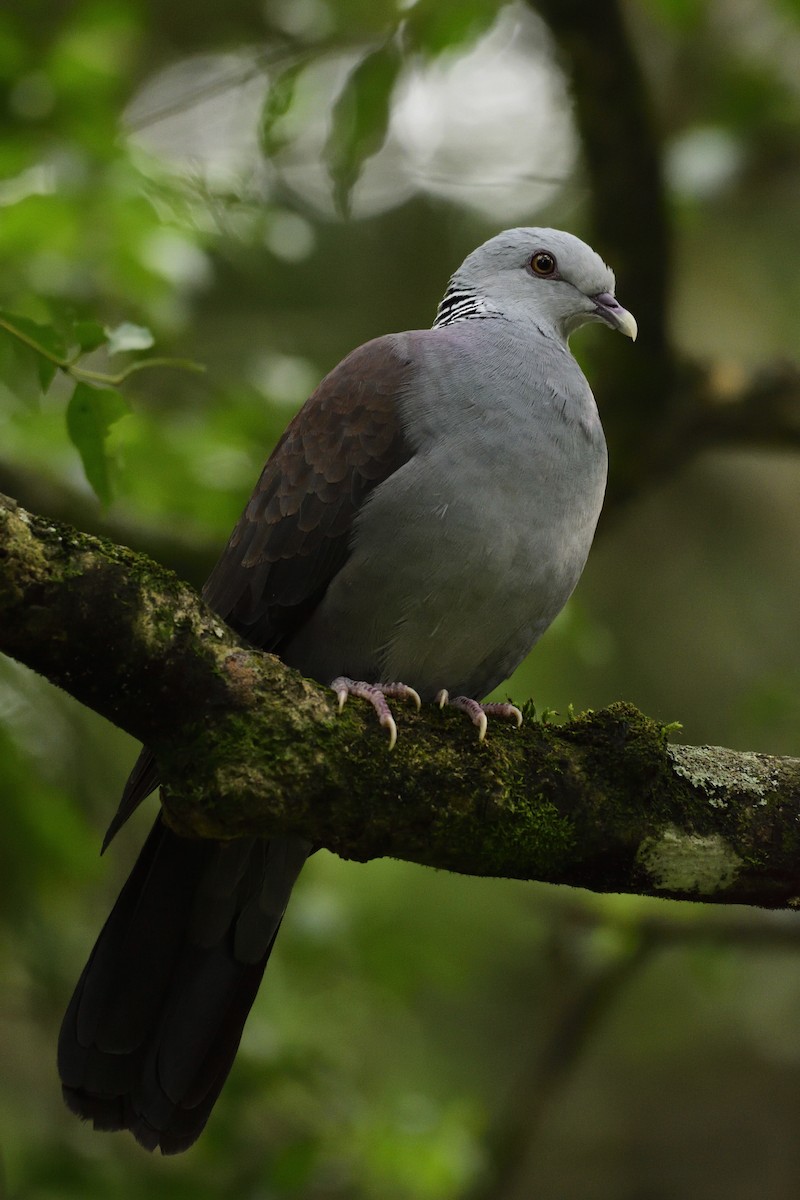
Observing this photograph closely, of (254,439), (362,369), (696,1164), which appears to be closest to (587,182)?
(254,439)

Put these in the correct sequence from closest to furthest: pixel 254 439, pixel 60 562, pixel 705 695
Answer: pixel 60 562 < pixel 254 439 < pixel 705 695

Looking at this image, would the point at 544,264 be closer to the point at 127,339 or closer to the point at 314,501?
the point at 314,501

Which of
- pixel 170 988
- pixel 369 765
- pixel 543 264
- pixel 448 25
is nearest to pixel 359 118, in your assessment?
pixel 448 25

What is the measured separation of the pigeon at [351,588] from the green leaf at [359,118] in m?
0.53

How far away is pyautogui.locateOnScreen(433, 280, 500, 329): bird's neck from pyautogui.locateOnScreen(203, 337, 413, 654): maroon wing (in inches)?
16.3

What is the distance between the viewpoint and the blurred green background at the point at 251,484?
14.9 feet

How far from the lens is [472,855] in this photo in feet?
9.34

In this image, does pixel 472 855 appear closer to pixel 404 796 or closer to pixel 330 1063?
pixel 404 796

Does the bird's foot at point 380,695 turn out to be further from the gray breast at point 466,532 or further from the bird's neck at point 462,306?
the bird's neck at point 462,306

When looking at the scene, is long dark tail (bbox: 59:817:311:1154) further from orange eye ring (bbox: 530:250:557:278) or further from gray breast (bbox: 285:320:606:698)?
orange eye ring (bbox: 530:250:557:278)

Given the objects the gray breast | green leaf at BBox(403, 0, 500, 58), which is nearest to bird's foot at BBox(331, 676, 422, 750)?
the gray breast

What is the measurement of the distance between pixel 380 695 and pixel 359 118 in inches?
77.2

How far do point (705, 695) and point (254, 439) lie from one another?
4.03m

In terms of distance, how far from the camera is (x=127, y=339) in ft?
9.40
